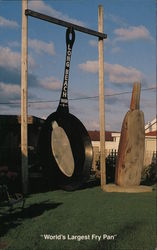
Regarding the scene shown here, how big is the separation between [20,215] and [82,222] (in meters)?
1.40

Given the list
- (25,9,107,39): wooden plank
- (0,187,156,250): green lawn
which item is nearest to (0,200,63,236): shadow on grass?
(0,187,156,250): green lawn

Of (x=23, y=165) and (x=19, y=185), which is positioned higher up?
(x=23, y=165)

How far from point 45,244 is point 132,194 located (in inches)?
241

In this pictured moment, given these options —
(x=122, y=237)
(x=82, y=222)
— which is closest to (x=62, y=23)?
(x=82, y=222)

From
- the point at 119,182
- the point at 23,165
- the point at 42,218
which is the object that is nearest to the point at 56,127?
the point at 23,165

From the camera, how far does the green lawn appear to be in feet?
17.2

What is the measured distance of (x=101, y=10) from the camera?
12547 mm

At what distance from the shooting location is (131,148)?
1151cm

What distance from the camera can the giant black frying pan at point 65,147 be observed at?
37.7 feet

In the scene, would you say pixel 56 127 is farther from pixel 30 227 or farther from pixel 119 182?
pixel 30 227

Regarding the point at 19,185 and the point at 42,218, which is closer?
the point at 42,218

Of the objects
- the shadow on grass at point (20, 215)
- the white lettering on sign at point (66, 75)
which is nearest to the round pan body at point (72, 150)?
the white lettering on sign at point (66, 75)

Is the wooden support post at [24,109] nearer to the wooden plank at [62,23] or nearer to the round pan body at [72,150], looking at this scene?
the wooden plank at [62,23]

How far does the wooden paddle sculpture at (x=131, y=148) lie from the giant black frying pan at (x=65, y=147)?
108cm
